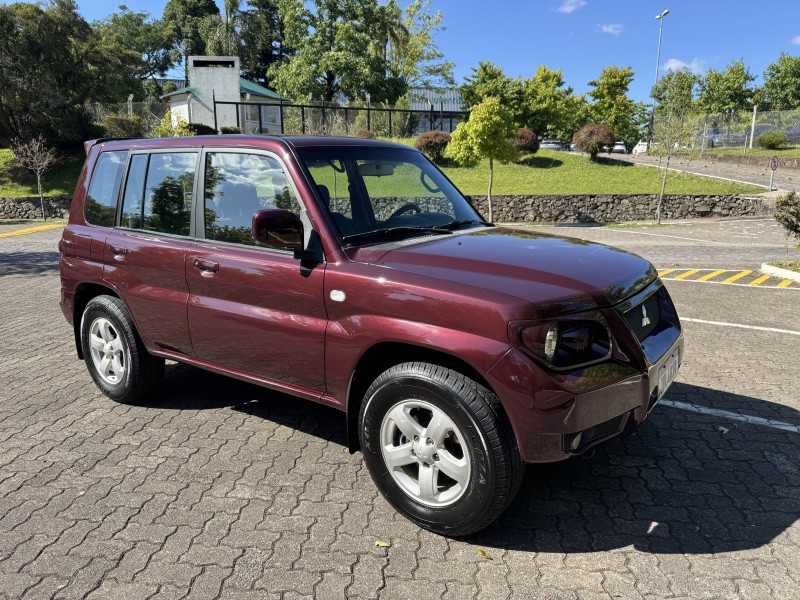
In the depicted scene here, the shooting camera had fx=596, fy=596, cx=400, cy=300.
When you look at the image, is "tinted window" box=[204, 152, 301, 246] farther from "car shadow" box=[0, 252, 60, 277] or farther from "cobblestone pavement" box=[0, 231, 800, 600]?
"car shadow" box=[0, 252, 60, 277]

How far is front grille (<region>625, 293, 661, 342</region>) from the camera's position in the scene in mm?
3088

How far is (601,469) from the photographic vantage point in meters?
3.74

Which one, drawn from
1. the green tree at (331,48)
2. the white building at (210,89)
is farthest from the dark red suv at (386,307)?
the green tree at (331,48)

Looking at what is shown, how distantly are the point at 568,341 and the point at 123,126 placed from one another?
3993cm

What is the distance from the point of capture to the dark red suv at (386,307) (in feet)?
8.86

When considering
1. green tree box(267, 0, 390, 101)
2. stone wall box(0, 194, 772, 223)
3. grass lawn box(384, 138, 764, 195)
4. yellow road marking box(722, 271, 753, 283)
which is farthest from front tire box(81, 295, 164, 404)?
green tree box(267, 0, 390, 101)

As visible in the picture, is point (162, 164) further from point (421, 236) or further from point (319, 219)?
point (421, 236)

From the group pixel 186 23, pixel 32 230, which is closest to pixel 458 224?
pixel 32 230

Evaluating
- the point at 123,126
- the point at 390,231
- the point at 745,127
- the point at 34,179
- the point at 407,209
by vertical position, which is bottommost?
the point at 34,179

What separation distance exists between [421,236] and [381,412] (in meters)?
1.11

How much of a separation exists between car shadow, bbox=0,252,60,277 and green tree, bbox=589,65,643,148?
3516cm

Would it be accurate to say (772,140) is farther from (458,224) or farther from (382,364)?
(382,364)

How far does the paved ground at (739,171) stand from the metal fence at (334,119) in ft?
36.1

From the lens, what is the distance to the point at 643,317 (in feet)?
10.7
